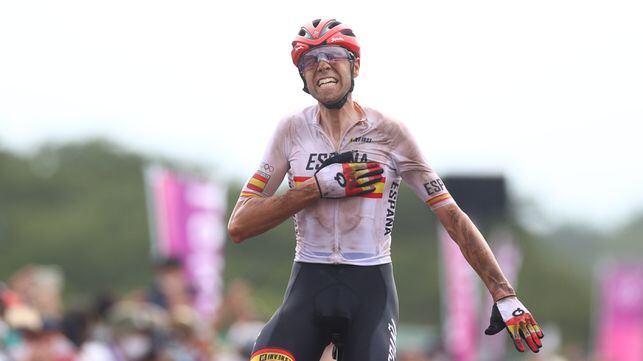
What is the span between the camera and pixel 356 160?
9.77 meters

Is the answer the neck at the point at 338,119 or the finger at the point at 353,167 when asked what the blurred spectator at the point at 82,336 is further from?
the finger at the point at 353,167

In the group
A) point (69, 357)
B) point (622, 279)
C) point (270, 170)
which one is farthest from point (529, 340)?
point (622, 279)

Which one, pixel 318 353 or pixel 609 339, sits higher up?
pixel 318 353

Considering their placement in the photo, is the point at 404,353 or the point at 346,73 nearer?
the point at 346,73

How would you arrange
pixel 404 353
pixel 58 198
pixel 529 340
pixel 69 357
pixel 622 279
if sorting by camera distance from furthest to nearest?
1. pixel 58 198
2. pixel 622 279
3. pixel 404 353
4. pixel 69 357
5. pixel 529 340

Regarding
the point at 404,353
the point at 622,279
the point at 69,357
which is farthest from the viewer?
the point at 622,279

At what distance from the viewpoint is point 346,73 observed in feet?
32.0

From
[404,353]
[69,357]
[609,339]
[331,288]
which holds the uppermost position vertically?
[331,288]

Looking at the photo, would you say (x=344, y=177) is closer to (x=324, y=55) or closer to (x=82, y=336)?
(x=324, y=55)

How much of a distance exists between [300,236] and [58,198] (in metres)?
76.4

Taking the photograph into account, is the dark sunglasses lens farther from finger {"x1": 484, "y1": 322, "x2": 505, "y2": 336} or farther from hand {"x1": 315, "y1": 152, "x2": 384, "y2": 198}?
finger {"x1": 484, "y1": 322, "x2": 505, "y2": 336}

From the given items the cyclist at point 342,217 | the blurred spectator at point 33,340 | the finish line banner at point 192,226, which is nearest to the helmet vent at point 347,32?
the cyclist at point 342,217

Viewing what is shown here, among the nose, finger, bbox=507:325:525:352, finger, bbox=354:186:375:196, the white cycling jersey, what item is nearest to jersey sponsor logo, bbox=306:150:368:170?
the white cycling jersey

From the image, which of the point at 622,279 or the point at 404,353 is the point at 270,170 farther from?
the point at 622,279
